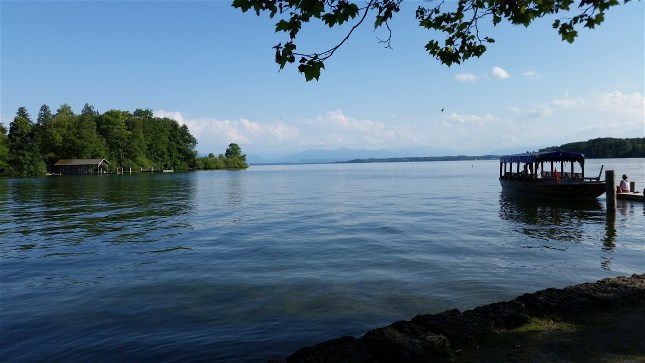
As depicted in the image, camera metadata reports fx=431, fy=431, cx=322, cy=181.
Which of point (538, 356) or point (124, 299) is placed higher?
point (538, 356)

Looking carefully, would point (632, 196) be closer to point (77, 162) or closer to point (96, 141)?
point (77, 162)

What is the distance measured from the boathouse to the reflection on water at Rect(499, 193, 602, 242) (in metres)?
107

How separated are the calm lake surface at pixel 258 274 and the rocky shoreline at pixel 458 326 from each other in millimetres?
2145

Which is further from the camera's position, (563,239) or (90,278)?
(563,239)

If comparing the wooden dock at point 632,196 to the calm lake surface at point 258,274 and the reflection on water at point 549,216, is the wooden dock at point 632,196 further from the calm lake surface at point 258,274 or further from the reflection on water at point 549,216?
the calm lake surface at point 258,274

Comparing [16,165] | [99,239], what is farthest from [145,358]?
[16,165]

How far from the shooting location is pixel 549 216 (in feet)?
88.9

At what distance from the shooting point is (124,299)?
1083cm

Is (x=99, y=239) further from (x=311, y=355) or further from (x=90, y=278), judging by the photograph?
(x=311, y=355)

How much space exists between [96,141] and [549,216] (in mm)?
123223

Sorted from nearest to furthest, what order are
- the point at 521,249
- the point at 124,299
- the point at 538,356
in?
the point at 538,356 → the point at 124,299 → the point at 521,249

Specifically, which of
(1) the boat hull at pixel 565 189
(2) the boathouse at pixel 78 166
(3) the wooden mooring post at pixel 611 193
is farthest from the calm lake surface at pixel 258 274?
(2) the boathouse at pixel 78 166

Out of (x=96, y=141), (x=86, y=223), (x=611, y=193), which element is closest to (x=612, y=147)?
(x=611, y=193)

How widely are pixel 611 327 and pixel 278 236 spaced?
50.0ft
